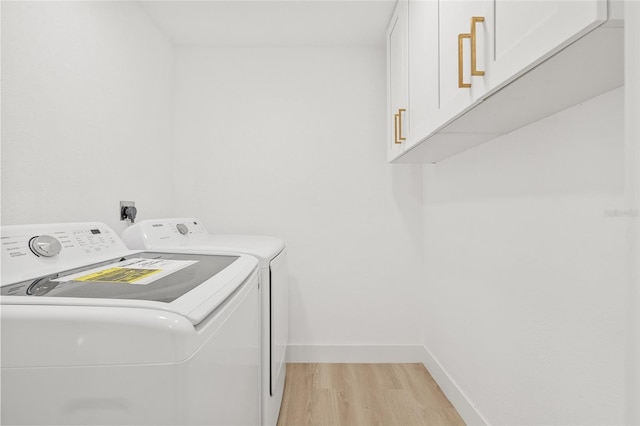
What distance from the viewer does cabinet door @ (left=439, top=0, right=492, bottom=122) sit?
89cm

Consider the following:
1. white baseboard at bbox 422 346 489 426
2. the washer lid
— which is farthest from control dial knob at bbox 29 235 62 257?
white baseboard at bbox 422 346 489 426

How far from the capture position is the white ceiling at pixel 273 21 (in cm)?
188

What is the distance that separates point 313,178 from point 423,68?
1.10 m

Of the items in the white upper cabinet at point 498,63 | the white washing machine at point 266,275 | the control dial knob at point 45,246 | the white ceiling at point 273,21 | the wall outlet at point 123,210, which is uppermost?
the white ceiling at point 273,21

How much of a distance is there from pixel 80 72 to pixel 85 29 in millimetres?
195

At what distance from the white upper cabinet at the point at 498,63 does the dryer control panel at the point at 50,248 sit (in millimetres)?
1282

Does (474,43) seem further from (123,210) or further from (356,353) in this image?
(356,353)

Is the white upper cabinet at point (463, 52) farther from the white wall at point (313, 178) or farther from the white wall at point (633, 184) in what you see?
the white wall at point (313, 178)

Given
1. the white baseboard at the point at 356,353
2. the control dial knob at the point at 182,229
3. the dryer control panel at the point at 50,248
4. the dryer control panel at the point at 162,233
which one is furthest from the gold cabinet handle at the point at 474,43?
the white baseboard at the point at 356,353

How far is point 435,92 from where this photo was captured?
127 centimetres

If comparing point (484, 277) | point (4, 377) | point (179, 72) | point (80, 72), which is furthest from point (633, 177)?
point (179, 72)

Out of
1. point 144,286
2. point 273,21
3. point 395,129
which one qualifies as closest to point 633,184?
point 144,286

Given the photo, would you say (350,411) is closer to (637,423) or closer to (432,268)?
→ (432,268)

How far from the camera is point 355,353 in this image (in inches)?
90.9
